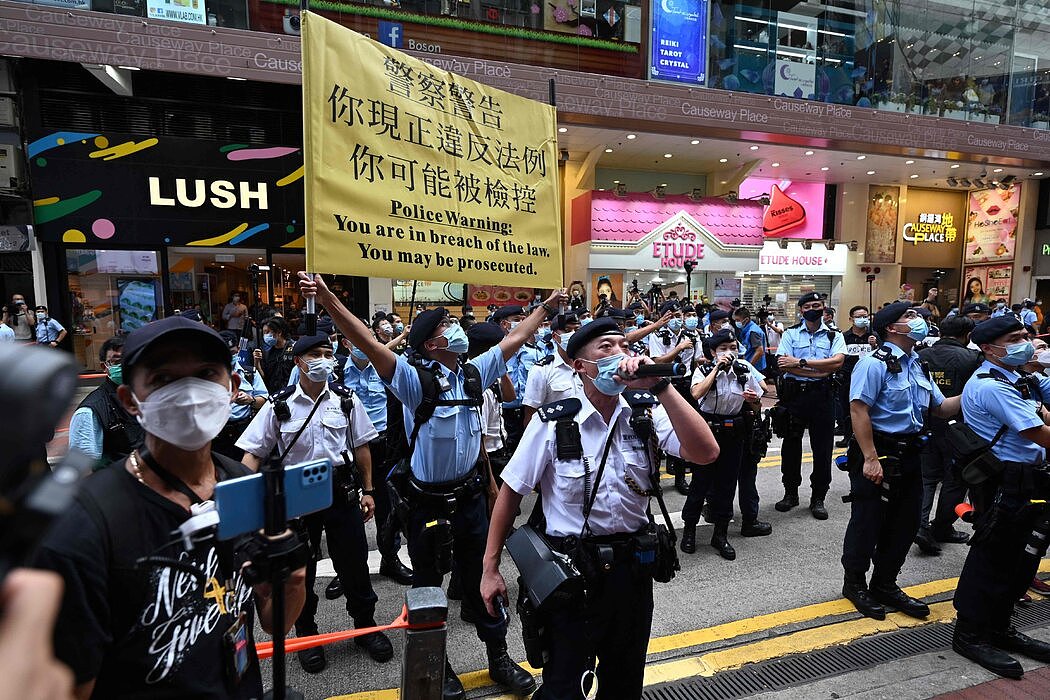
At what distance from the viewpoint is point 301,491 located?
4.67ft

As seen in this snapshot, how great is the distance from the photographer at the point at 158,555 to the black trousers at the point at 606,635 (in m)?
1.22

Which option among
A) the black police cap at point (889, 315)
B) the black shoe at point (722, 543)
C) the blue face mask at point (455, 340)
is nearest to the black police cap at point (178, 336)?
the blue face mask at point (455, 340)

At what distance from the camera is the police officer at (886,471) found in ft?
14.2

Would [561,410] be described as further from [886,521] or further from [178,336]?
[886,521]

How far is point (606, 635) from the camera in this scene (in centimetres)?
261

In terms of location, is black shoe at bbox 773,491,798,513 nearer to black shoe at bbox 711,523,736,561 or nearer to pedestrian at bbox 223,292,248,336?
black shoe at bbox 711,523,736,561

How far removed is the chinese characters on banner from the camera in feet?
88.0

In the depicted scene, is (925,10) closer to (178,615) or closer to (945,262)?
(945,262)

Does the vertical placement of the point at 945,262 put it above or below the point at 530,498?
above

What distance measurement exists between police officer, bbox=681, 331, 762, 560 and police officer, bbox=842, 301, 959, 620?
3.85 ft

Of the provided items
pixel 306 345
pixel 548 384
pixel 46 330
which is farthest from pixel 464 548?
pixel 46 330

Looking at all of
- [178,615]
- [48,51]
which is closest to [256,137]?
[48,51]

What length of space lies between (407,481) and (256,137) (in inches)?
653

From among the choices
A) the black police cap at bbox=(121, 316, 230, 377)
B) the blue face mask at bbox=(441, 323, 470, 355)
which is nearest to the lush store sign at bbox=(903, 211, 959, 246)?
the blue face mask at bbox=(441, 323, 470, 355)
